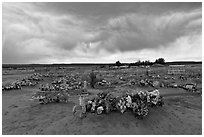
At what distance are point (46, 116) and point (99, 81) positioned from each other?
1295cm

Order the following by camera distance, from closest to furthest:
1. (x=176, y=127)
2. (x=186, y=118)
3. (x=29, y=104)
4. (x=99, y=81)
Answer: (x=176, y=127)
(x=186, y=118)
(x=29, y=104)
(x=99, y=81)

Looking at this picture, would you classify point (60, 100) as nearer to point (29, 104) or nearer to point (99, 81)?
point (29, 104)

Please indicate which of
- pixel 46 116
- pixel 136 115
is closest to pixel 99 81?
pixel 46 116

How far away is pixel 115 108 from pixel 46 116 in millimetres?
3927

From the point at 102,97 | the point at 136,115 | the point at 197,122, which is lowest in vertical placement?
the point at 197,122

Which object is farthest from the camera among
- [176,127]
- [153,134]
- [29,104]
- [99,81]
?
[99,81]

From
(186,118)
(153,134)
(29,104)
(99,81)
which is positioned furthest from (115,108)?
(99,81)

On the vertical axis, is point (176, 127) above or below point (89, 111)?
below

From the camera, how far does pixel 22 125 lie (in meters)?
8.76

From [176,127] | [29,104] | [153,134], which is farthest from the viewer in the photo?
[29,104]

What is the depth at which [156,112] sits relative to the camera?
29.6 feet

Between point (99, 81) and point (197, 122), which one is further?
point (99, 81)

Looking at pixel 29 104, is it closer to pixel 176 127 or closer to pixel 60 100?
pixel 60 100

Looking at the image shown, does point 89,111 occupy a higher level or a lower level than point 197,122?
higher
